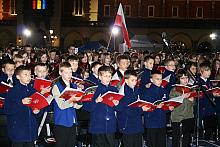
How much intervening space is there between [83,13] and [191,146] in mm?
49908

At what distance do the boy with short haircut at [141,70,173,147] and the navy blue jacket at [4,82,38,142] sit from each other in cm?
260

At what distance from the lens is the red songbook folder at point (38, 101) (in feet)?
24.7

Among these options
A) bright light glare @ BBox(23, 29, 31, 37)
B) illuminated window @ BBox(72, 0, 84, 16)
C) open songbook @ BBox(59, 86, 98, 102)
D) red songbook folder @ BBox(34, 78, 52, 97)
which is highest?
illuminated window @ BBox(72, 0, 84, 16)

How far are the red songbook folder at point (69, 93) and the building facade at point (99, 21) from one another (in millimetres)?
42633

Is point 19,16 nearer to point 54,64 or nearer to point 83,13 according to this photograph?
point 83,13

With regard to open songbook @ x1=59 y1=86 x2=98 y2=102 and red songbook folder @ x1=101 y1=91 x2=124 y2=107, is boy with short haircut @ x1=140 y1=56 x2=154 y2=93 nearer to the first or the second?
open songbook @ x1=59 y1=86 x2=98 y2=102

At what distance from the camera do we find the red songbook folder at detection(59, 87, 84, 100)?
25.3 ft

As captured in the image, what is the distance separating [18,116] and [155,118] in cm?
297

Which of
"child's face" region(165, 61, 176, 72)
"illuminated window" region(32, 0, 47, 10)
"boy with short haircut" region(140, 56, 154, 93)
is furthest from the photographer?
"illuminated window" region(32, 0, 47, 10)

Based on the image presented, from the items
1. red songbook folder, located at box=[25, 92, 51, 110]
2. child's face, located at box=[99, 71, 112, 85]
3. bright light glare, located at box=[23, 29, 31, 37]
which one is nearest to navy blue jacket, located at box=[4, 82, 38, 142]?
red songbook folder, located at box=[25, 92, 51, 110]

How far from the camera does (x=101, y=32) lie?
53.2 m

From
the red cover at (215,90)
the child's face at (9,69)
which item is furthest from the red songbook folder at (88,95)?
the red cover at (215,90)

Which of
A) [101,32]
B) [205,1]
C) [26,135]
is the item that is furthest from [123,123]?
[205,1]

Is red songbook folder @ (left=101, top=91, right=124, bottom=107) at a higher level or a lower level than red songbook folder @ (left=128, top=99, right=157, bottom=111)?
higher
